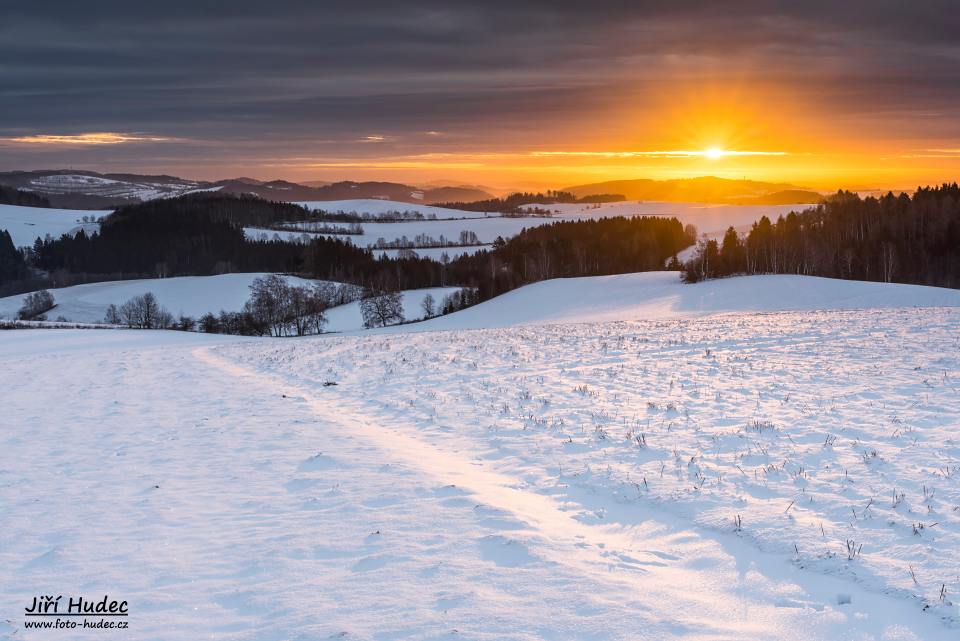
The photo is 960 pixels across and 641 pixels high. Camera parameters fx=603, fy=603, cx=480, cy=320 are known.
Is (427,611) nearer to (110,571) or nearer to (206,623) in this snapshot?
(206,623)

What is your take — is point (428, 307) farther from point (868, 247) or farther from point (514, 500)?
point (514, 500)

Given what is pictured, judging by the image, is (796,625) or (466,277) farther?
(466,277)

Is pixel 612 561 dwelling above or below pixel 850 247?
below

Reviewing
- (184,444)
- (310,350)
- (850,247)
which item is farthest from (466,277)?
(184,444)

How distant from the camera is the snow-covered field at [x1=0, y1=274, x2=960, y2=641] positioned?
20.3ft

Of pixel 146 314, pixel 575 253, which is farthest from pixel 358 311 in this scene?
pixel 575 253

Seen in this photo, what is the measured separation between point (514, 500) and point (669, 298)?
65.0 meters

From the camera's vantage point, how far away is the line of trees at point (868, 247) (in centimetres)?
9381

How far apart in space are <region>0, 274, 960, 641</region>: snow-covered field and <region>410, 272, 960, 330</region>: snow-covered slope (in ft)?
120

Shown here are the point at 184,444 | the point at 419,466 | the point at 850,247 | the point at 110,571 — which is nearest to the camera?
the point at 110,571

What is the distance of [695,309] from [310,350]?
142 ft

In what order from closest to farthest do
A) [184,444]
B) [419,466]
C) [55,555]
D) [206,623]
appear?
[206,623]
[55,555]
[419,466]
[184,444]

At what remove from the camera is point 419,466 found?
1098cm

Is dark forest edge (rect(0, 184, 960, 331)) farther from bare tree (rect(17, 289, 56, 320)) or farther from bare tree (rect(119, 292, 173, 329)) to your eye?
bare tree (rect(17, 289, 56, 320))
